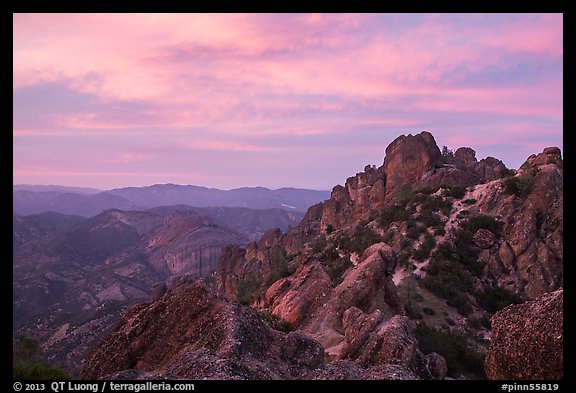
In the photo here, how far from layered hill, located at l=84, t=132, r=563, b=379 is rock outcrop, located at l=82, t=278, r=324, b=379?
0.12 metres

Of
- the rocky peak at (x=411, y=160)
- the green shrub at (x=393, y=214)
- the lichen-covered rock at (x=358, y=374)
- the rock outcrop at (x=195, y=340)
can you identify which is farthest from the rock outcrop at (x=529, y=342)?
the rocky peak at (x=411, y=160)

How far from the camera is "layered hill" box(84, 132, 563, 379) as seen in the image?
15.1m

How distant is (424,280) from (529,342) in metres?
26.9

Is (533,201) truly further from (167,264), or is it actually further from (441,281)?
(167,264)

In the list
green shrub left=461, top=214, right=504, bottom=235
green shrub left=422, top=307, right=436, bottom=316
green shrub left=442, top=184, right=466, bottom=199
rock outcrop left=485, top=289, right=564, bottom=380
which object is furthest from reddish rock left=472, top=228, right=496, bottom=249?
rock outcrop left=485, top=289, right=564, bottom=380

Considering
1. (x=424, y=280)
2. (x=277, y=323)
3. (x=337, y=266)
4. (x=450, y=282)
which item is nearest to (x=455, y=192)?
(x=450, y=282)

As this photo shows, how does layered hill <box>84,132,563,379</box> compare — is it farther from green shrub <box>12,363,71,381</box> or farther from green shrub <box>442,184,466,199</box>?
green shrub <box>12,363,71,381</box>

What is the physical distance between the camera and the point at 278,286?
33.5 m

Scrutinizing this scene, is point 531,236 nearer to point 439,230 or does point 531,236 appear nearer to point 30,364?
point 439,230

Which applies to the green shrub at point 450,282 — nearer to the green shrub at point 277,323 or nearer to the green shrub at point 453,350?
the green shrub at point 453,350

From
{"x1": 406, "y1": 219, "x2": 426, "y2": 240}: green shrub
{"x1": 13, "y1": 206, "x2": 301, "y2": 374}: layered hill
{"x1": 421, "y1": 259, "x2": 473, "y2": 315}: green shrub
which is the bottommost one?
{"x1": 13, "y1": 206, "x2": 301, "y2": 374}: layered hill

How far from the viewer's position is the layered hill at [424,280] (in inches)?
595
